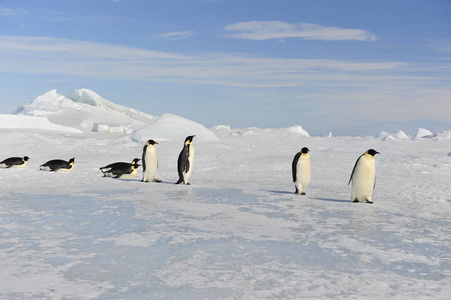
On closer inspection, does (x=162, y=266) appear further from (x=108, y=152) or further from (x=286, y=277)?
(x=108, y=152)

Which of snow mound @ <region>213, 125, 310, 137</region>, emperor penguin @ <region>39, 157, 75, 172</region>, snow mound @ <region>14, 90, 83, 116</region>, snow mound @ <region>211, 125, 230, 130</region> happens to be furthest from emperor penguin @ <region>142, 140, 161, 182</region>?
snow mound @ <region>211, 125, 230, 130</region>

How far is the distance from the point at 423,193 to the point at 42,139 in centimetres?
1308

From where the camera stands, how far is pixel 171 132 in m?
19.5

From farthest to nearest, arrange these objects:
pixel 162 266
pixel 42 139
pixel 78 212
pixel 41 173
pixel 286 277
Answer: pixel 42 139 < pixel 41 173 < pixel 78 212 < pixel 162 266 < pixel 286 277

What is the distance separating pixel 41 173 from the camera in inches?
401

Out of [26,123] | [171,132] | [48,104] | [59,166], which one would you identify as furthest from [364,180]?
[48,104]

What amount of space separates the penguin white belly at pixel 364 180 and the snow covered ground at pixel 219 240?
237 millimetres

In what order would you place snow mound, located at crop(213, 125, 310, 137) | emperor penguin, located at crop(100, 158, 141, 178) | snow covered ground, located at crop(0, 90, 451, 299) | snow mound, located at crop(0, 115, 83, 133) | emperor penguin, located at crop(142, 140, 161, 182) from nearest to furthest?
snow covered ground, located at crop(0, 90, 451, 299), emperor penguin, located at crop(142, 140, 161, 182), emperor penguin, located at crop(100, 158, 141, 178), snow mound, located at crop(0, 115, 83, 133), snow mound, located at crop(213, 125, 310, 137)

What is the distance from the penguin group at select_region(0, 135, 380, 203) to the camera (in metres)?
6.98

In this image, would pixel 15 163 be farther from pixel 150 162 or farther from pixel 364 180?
pixel 364 180

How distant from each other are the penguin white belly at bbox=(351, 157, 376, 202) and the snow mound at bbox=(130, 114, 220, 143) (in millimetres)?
12322

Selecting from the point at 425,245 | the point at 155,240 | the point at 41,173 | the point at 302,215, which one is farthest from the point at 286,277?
the point at 41,173

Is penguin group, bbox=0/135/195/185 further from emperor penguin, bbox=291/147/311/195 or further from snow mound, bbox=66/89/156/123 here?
snow mound, bbox=66/89/156/123

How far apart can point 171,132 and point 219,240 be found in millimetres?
15464
